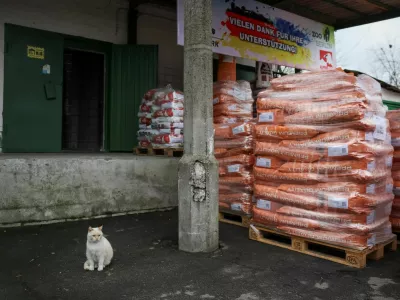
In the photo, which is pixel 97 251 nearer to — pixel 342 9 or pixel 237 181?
pixel 237 181

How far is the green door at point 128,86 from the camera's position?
8.77 metres

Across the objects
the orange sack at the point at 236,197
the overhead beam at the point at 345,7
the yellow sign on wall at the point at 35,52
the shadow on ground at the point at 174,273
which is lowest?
the shadow on ground at the point at 174,273

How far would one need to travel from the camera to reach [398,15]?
898 cm

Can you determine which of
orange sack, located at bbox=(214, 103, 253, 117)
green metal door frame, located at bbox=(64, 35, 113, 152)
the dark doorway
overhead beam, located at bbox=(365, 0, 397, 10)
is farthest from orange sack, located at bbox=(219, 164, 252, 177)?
the dark doorway

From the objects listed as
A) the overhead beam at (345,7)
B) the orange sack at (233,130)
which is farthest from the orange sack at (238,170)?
the overhead beam at (345,7)

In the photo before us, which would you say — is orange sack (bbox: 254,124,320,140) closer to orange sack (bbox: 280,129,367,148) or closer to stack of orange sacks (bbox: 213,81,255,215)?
orange sack (bbox: 280,129,367,148)

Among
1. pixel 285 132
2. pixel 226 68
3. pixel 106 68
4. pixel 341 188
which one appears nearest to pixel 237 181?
pixel 285 132

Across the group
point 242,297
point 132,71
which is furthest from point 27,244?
point 132,71

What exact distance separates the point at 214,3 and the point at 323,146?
14.4 feet

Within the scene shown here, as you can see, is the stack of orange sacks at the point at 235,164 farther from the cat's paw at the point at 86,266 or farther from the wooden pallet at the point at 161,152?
the cat's paw at the point at 86,266

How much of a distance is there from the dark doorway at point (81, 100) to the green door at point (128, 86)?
2933 millimetres

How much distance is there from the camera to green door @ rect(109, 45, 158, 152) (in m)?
8.77

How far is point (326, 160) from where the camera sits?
4301mm

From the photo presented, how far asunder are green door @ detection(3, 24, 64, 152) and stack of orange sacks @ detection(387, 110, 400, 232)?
258 inches
